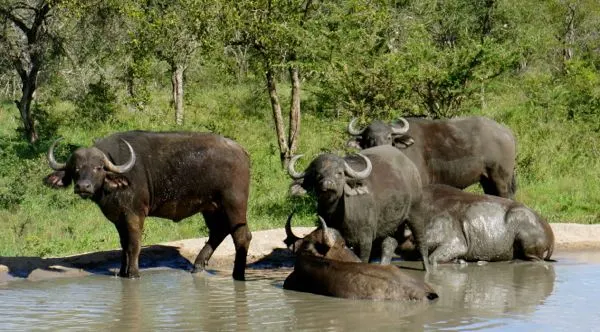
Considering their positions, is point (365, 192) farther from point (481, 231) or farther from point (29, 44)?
point (29, 44)

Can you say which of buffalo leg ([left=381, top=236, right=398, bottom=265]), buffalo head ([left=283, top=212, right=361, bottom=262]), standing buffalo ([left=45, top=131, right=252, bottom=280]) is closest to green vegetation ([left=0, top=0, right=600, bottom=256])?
standing buffalo ([left=45, top=131, right=252, bottom=280])

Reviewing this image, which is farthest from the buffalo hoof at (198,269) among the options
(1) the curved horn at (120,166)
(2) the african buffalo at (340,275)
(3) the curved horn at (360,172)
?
(3) the curved horn at (360,172)

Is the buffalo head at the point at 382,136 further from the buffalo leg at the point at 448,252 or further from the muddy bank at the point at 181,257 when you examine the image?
the buffalo leg at the point at 448,252

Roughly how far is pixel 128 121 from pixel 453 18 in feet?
40.6

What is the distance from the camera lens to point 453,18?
3200 centimetres

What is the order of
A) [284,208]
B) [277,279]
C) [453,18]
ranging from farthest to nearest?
[453,18]
[284,208]
[277,279]

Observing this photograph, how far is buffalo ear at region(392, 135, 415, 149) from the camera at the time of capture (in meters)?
13.2

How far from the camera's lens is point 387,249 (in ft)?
36.5

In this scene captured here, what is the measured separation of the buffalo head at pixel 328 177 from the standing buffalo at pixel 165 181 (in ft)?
3.93

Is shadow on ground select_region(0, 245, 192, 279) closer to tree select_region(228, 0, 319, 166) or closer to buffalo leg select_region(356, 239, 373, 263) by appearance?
buffalo leg select_region(356, 239, 373, 263)

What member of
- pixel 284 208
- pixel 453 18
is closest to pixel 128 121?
pixel 284 208

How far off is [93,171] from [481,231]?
177 inches

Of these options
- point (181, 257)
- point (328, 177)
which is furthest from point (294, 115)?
point (328, 177)

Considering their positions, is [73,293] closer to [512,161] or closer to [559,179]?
[512,161]
